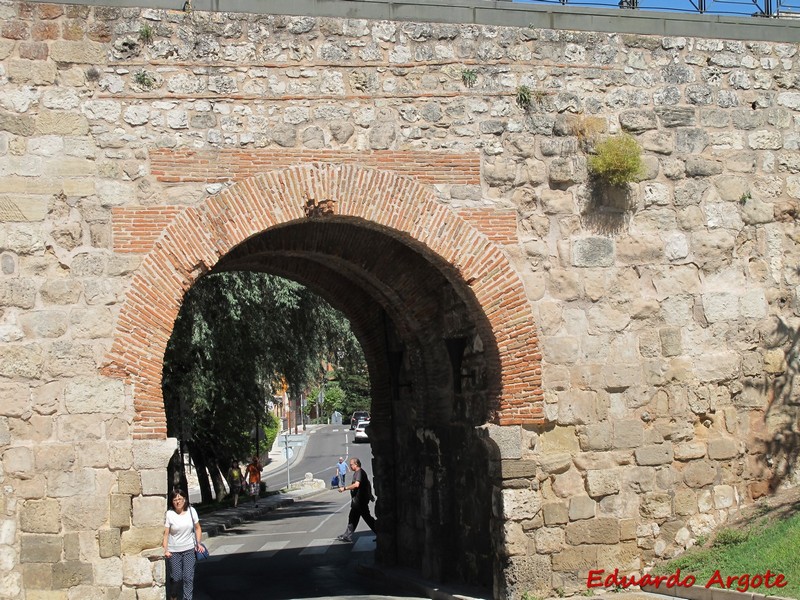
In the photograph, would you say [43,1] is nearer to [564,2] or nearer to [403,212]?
[403,212]

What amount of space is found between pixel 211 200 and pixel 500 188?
258cm

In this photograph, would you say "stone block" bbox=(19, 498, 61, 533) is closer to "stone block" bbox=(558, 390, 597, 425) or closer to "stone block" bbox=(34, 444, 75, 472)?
"stone block" bbox=(34, 444, 75, 472)

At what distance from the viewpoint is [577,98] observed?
404 inches

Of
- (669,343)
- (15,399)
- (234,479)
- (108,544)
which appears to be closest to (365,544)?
(669,343)

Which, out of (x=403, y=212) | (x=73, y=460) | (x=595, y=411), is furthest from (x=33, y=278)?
(x=595, y=411)

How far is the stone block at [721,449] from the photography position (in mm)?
10289

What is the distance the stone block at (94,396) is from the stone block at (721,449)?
5.31 meters

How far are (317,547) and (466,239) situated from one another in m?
9.13

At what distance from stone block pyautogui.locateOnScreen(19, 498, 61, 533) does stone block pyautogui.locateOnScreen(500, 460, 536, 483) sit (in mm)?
3744

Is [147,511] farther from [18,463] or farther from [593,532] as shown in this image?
[593,532]

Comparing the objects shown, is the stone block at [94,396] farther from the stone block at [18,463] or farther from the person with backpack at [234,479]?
the person with backpack at [234,479]

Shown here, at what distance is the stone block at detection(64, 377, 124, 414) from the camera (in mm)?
8867

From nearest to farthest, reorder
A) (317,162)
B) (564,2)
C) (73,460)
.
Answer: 1. (73,460)
2. (317,162)
3. (564,2)
